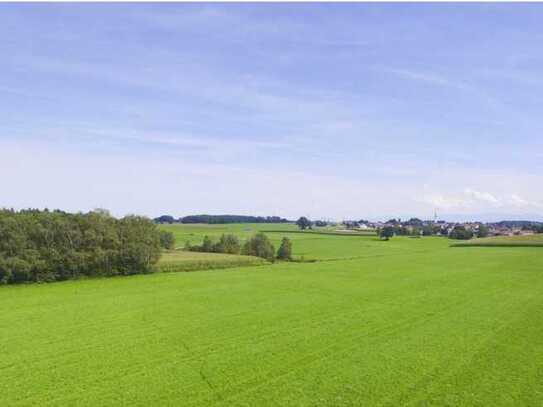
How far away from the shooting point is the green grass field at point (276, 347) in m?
15.2

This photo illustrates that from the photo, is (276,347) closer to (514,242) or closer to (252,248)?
(252,248)

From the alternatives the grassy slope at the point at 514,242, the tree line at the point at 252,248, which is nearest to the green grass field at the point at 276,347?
the tree line at the point at 252,248

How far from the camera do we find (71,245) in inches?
2039

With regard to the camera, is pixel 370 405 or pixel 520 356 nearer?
pixel 370 405

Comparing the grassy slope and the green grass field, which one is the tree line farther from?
the grassy slope

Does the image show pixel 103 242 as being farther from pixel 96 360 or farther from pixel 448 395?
pixel 448 395

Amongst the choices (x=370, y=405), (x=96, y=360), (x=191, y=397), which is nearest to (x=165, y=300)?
(x=96, y=360)

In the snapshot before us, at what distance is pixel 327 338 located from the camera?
2222 cm

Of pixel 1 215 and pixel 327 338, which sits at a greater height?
pixel 1 215

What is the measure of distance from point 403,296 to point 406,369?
1887 cm

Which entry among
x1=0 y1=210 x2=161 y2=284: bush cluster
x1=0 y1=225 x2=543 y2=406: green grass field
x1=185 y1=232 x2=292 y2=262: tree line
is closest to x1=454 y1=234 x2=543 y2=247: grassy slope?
x1=185 y1=232 x2=292 y2=262: tree line

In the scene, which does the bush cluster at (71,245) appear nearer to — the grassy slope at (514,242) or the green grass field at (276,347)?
the green grass field at (276,347)

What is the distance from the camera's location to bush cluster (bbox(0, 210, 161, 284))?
46969mm

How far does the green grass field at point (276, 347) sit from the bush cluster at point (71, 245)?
849cm
